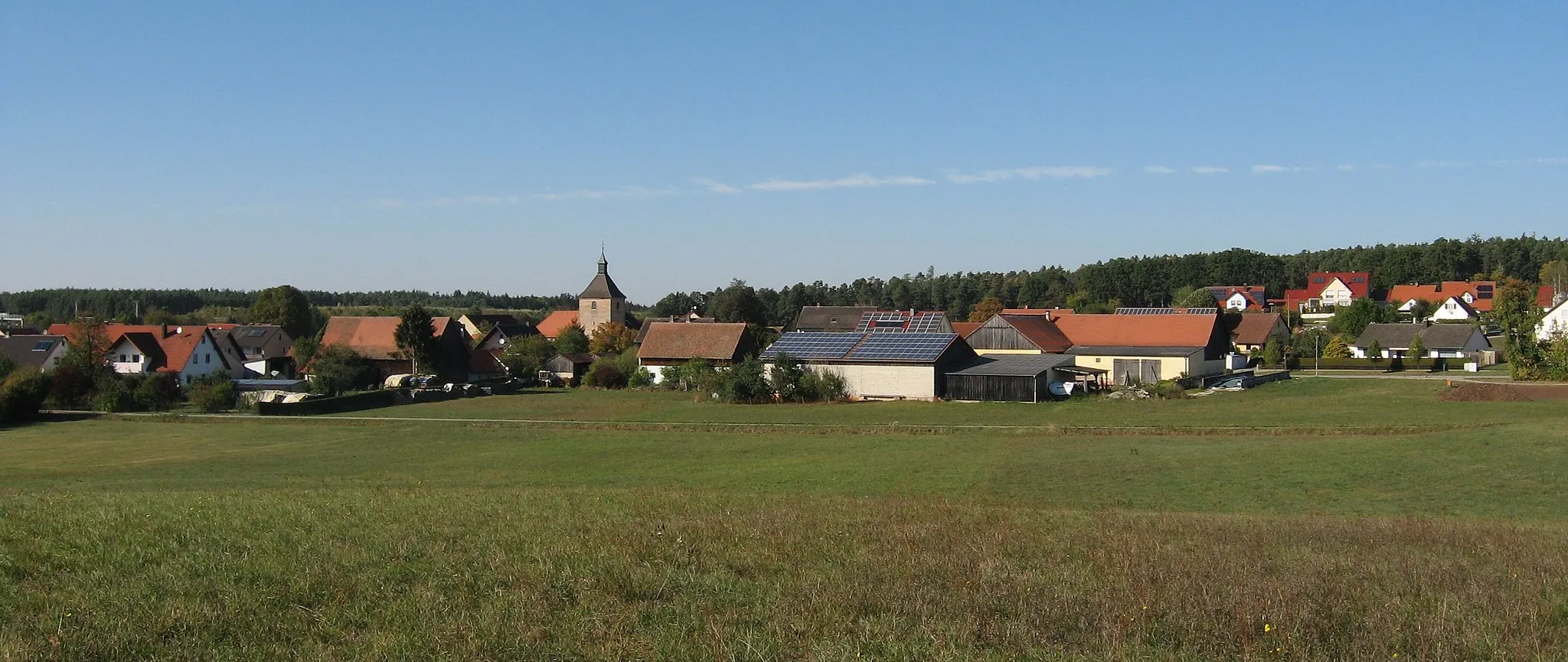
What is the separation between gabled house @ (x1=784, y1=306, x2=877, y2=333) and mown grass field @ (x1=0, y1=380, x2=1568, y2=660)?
8261 centimetres

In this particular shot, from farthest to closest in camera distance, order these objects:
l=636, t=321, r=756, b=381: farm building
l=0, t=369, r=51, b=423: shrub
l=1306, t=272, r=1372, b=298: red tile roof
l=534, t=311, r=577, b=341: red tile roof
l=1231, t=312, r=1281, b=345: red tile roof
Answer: l=1306, t=272, r=1372, b=298: red tile roof
l=534, t=311, r=577, b=341: red tile roof
l=1231, t=312, r=1281, b=345: red tile roof
l=636, t=321, r=756, b=381: farm building
l=0, t=369, r=51, b=423: shrub

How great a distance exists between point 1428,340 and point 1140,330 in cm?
2788

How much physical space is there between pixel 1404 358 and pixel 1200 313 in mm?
21167

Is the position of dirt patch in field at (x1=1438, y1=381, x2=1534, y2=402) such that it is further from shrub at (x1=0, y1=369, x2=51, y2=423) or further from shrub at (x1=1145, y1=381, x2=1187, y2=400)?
shrub at (x1=0, y1=369, x2=51, y2=423)

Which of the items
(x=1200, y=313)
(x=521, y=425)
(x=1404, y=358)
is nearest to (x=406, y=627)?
(x=521, y=425)

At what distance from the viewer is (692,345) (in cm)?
7650

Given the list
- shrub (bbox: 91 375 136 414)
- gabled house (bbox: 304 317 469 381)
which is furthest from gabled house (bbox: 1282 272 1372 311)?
shrub (bbox: 91 375 136 414)

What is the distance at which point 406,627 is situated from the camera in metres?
8.50

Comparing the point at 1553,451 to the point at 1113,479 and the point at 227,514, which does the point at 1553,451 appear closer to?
the point at 1113,479

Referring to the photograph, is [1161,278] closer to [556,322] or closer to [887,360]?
[556,322]

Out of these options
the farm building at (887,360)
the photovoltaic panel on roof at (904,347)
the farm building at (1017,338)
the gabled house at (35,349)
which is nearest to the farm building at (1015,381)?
the farm building at (887,360)

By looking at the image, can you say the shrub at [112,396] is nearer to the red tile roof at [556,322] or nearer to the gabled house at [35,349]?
the gabled house at [35,349]

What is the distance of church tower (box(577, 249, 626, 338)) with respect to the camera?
363ft

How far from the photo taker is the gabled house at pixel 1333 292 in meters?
136
